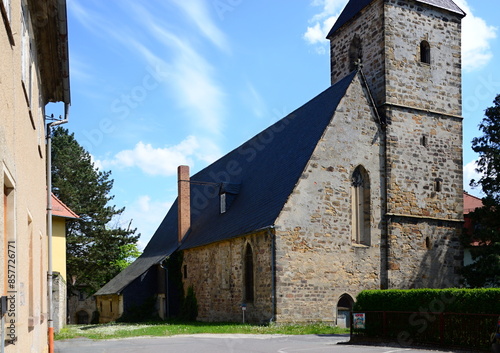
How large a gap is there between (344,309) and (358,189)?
5341 millimetres

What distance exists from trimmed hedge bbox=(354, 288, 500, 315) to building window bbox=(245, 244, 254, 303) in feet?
25.5

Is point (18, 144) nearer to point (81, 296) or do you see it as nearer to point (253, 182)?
point (253, 182)

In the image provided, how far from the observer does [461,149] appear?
95.4ft

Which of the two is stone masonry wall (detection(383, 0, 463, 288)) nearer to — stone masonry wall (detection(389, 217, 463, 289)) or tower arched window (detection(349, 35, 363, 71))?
stone masonry wall (detection(389, 217, 463, 289))

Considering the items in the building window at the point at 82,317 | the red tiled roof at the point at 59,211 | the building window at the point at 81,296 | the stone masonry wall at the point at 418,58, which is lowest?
the building window at the point at 82,317

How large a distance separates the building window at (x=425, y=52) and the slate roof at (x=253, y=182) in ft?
14.5

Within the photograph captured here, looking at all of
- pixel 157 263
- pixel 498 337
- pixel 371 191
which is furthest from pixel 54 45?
pixel 157 263

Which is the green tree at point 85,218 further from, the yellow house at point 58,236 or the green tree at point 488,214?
the green tree at point 488,214

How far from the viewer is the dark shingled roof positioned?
97.4ft

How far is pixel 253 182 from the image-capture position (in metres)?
31.5

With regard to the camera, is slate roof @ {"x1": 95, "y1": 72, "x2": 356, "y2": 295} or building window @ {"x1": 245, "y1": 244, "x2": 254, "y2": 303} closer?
slate roof @ {"x1": 95, "y1": 72, "x2": 356, "y2": 295}

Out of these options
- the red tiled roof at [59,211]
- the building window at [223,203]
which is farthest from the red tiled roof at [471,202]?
the red tiled roof at [59,211]

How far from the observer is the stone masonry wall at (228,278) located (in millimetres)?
25125

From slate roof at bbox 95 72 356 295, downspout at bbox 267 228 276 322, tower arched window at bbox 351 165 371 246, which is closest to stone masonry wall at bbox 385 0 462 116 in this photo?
slate roof at bbox 95 72 356 295
